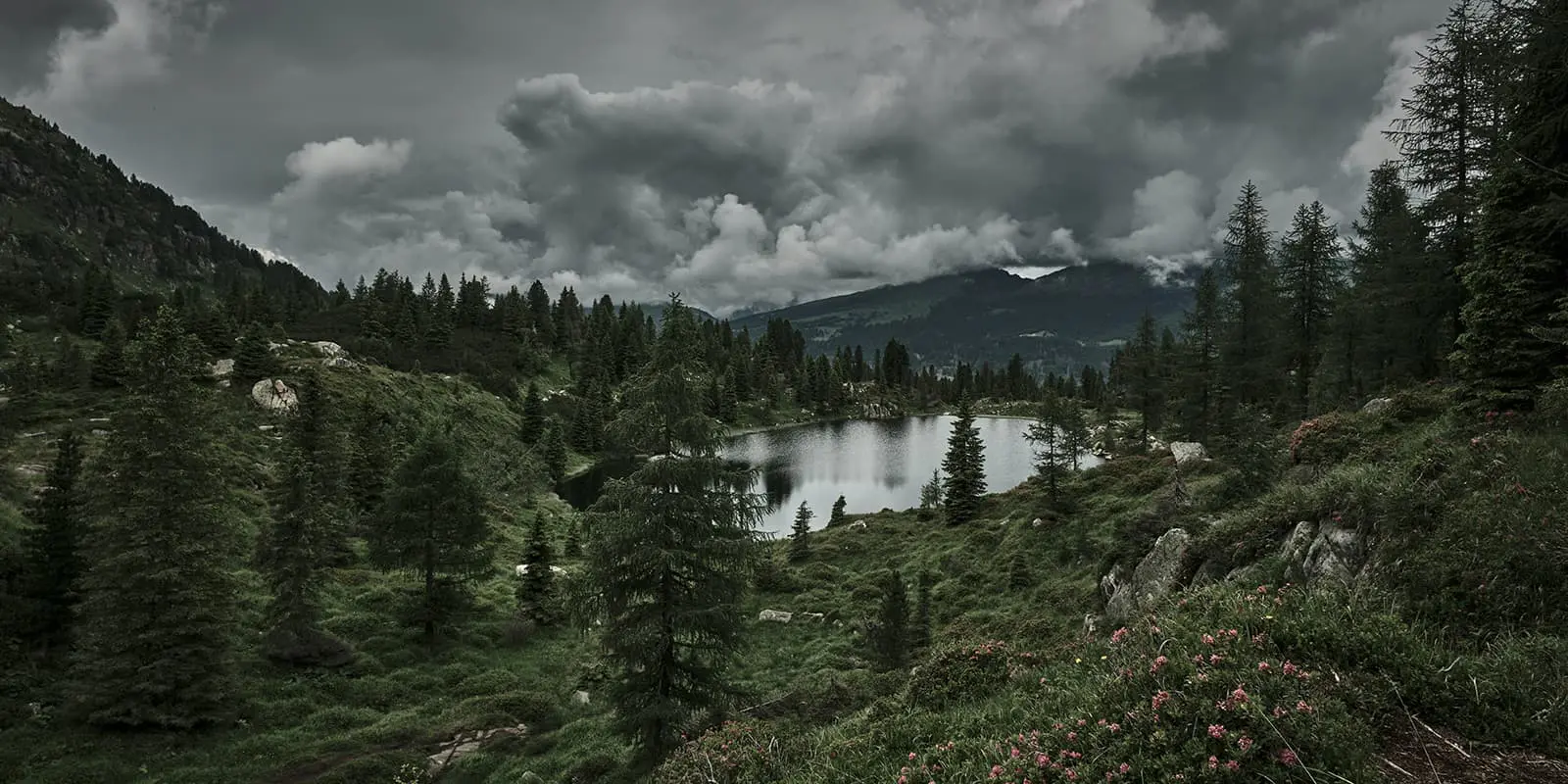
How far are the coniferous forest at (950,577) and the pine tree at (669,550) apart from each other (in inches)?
4.1

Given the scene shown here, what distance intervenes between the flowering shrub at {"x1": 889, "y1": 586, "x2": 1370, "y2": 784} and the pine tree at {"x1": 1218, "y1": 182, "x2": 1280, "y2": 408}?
4134 cm

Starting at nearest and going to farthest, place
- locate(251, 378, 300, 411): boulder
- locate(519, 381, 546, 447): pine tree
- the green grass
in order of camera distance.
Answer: the green grass, locate(251, 378, 300, 411): boulder, locate(519, 381, 546, 447): pine tree

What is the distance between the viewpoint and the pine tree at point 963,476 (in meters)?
47.1

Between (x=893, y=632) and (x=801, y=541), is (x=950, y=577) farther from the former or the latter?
(x=893, y=632)

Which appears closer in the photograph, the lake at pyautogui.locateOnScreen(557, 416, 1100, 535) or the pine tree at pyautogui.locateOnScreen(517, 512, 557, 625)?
the pine tree at pyautogui.locateOnScreen(517, 512, 557, 625)

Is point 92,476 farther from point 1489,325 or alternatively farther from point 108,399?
point 108,399

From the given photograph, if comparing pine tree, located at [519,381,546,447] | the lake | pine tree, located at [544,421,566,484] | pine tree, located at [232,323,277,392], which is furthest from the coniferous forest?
pine tree, located at [519,381,546,447]

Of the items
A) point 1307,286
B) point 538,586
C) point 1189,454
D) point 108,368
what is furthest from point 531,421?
point 1307,286

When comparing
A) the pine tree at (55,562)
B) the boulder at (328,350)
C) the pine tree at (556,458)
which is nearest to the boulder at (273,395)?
the boulder at (328,350)

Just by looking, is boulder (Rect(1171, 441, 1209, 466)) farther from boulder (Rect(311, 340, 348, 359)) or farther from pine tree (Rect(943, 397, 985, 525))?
boulder (Rect(311, 340, 348, 359))

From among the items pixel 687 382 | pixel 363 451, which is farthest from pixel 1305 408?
pixel 363 451

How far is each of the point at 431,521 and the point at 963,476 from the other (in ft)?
116

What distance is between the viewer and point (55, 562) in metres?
21.9

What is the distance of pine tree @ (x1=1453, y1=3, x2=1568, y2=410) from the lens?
1288 cm
